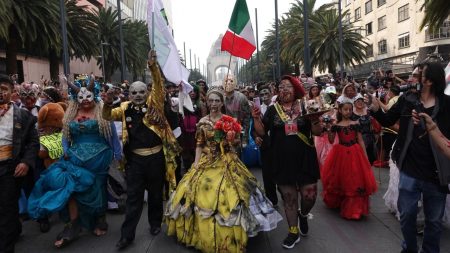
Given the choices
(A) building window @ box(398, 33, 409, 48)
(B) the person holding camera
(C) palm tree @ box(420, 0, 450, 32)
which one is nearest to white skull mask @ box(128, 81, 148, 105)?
(B) the person holding camera

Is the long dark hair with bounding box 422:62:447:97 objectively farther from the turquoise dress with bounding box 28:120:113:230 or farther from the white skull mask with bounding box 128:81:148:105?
the turquoise dress with bounding box 28:120:113:230

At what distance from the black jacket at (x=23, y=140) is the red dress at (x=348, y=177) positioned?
12.9 ft

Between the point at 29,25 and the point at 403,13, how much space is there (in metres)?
30.4

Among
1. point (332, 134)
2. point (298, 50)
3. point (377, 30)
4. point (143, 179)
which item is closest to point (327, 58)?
point (298, 50)

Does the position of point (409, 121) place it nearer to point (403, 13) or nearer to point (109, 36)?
point (109, 36)

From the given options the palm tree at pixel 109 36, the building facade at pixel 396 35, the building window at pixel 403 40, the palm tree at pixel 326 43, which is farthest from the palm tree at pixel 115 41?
the building window at pixel 403 40

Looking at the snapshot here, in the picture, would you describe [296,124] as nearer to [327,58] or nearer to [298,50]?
[327,58]

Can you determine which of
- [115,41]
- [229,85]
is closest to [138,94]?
[229,85]

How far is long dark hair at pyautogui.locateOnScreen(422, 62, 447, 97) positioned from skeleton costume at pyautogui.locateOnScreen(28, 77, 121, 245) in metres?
3.71

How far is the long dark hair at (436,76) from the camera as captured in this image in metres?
3.66

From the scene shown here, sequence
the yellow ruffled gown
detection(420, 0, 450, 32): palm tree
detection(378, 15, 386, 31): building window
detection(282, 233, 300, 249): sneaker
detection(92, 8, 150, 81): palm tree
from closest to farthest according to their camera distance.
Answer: the yellow ruffled gown, detection(282, 233, 300, 249): sneaker, detection(420, 0, 450, 32): palm tree, detection(92, 8, 150, 81): palm tree, detection(378, 15, 386, 31): building window

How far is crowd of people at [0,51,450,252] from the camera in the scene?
12.5 feet

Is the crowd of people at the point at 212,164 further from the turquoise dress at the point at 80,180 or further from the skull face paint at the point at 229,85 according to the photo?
the skull face paint at the point at 229,85

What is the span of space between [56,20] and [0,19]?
12.4ft
